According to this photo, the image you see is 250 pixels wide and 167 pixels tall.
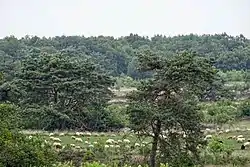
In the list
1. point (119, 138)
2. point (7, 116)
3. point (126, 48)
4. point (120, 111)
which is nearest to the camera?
point (7, 116)

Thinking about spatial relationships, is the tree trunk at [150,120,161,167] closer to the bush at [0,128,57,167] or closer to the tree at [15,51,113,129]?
the bush at [0,128,57,167]

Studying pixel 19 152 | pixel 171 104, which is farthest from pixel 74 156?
pixel 19 152

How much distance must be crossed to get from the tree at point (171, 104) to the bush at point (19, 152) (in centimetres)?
652

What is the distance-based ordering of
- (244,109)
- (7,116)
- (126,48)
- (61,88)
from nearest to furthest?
(7,116) → (61,88) → (244,109) → (126,48)

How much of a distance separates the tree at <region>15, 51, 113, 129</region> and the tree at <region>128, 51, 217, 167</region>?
1443cm

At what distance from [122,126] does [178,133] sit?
1767 centimetres

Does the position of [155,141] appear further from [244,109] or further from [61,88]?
[244,109]

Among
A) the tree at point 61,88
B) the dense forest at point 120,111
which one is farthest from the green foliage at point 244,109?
the tree at point 61,88

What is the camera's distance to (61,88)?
1517 inches

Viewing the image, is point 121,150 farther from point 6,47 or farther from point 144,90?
point 6,47

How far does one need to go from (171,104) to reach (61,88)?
1661 cm

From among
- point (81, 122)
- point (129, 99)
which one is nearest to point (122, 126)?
point (81, 122)

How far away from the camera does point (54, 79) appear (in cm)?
3853

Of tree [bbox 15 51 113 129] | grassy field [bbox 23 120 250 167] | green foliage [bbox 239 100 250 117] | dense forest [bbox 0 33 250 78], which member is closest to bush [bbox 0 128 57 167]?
grassy field [bbox 23 120 250 167]
